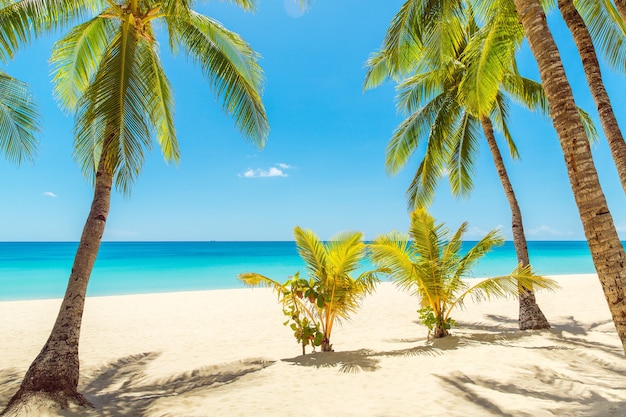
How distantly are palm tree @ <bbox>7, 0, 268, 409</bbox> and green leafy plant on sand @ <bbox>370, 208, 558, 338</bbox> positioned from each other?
336 centimetres

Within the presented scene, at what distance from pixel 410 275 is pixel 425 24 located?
4777mm

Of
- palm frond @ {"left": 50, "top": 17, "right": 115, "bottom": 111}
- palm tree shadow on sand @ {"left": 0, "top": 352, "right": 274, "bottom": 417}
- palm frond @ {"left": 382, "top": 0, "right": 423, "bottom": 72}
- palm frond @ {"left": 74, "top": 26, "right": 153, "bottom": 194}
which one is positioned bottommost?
palm tree shadow on sand @ {"left": 0, "top": 352, "right": 274, "bottom": 417}

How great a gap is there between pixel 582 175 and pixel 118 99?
4.93 m

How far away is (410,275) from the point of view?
696 centimetres

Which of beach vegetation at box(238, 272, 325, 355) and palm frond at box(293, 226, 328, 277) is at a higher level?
palm frond at box(293, 226, 328, 277)

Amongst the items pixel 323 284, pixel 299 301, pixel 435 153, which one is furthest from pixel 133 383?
pixel 435 153

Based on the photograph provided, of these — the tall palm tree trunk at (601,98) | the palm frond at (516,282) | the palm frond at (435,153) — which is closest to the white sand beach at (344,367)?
the palm frond at (516,282)

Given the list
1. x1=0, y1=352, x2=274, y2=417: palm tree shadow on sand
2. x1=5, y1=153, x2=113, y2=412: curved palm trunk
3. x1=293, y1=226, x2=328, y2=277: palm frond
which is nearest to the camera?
x1=5, y1=153, x2=113, y2=412: curved palm trunk

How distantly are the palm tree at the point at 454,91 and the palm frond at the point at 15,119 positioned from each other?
6.64 meters

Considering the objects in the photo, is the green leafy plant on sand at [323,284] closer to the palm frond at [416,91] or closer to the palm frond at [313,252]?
the palm frond at [313,252]

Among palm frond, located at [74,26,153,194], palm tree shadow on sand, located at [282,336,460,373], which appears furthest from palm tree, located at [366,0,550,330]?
Result: palm frond, located at [74,26,153,194]

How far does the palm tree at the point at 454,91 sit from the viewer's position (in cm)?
593

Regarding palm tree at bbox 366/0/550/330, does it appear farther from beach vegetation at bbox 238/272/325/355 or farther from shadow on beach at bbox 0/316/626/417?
beach vegetation at bbox 238/272/325/355

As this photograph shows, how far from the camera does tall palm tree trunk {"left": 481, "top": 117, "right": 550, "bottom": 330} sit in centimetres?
747
